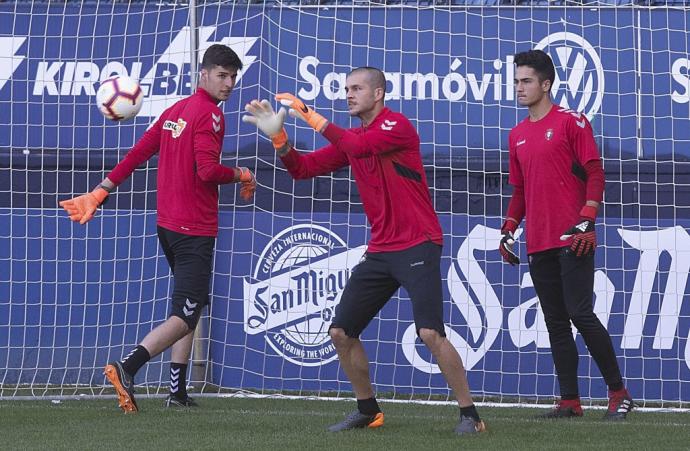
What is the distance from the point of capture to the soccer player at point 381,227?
6.23 metres

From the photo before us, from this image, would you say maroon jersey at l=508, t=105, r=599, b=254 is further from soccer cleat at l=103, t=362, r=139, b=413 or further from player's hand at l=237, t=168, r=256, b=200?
soccer cleat at l=103, t=362, r=139, b=413

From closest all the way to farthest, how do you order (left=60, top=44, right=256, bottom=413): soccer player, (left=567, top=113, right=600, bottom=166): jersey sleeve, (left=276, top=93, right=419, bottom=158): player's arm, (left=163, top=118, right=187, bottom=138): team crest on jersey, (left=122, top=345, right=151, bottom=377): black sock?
1. (left=276, top=93, right=419, bottom=158): player's arm
2. (left=567, top=113, right=600, bottom=166): jersey sleeve
3. (left=122, top=345, right=151, bottom=377): black sock
4. (left=60, top=44, right=256, bottom=413): soccer player
5. (left=163, top=118, right=187, bottom=138): team crest on jersey

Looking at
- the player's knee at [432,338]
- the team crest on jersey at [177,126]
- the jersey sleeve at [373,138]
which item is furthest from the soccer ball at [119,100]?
the player's knee at [432,338]

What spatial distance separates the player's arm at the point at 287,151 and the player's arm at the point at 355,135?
3.6 inches

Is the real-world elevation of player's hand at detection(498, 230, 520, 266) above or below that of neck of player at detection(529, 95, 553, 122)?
below

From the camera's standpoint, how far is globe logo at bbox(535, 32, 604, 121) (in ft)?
30.0

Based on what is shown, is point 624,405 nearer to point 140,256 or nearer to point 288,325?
point 288,325

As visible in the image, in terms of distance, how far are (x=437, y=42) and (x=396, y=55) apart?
32 cm

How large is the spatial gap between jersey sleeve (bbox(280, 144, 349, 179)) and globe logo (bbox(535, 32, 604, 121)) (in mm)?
2961

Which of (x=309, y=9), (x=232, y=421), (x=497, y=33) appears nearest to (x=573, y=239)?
(x=232, y=421)

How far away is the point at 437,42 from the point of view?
927 cm

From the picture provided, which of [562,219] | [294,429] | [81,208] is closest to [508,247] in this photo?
[562,219]

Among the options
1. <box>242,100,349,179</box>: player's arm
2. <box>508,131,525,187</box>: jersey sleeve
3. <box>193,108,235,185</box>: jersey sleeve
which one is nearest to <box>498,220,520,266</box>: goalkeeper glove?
<box>508,131,525,187</box>: jersey sleeve

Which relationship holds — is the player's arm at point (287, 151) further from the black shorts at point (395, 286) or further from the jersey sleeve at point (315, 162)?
the black shorts at point (395, 286)
